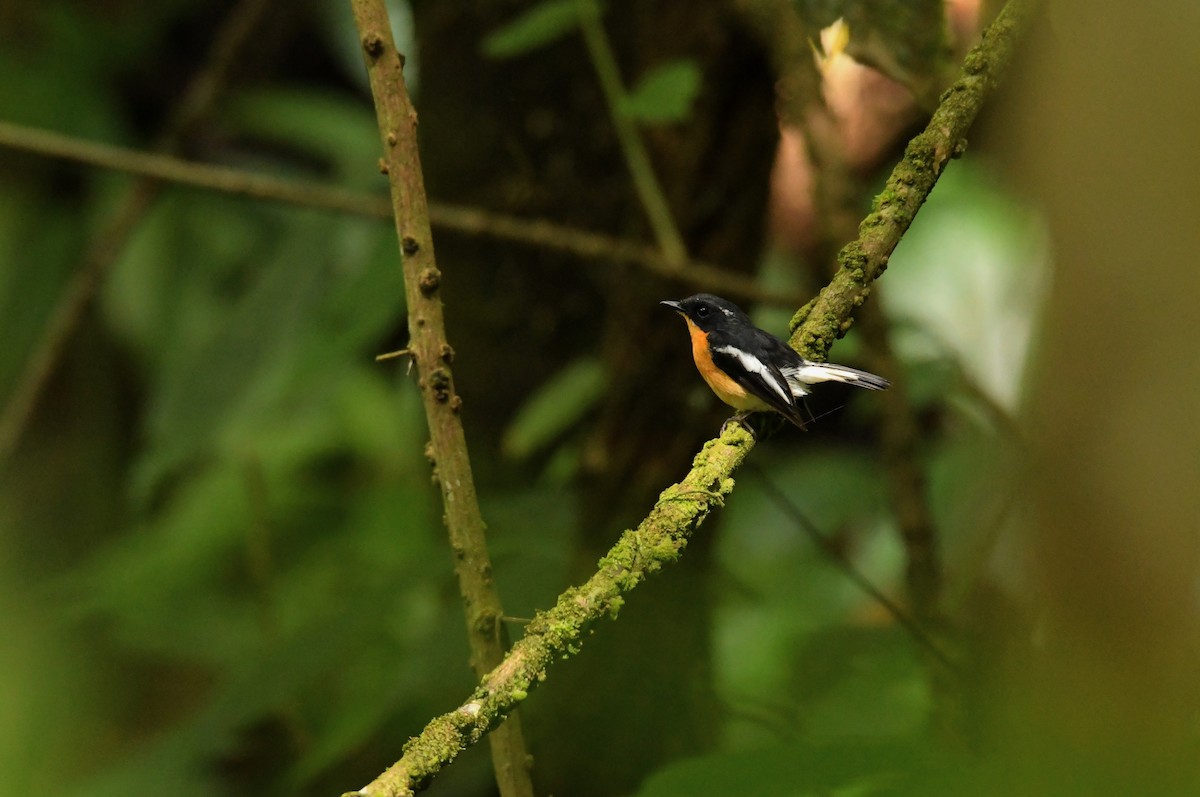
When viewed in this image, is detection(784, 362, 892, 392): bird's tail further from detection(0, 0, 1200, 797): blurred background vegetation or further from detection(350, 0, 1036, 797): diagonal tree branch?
detection(0, 0, 1200, 797): blurred background vegetation

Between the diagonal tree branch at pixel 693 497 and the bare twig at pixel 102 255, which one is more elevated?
the bare twig at pixel 102 255

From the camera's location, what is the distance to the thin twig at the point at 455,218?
213 cm

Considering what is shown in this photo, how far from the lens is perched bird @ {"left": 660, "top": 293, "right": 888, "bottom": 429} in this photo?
110 cm

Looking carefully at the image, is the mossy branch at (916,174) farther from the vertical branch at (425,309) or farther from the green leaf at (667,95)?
the green leaf at (667,95)

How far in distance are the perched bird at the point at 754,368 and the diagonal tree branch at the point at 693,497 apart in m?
0.02

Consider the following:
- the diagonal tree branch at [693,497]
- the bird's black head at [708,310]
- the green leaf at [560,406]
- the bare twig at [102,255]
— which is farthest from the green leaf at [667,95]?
the bare twig at [102,255]

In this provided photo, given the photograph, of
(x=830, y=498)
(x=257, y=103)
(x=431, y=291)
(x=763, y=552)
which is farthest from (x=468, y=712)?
(x=257, y=103)

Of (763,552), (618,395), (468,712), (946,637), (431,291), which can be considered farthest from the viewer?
(763,552)

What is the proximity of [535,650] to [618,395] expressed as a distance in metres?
1.48

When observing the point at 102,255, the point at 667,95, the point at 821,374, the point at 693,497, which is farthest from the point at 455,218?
the point at 102,255

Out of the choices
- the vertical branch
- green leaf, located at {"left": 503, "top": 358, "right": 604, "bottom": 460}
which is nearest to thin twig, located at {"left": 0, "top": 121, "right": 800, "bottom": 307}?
green leaf, located at {"left": 503, "top": 358, "right": 604, "bottom": 460}

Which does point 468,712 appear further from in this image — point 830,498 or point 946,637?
point 830,498

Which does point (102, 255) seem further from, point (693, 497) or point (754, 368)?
point (693, 497)

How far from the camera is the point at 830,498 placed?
10.4 feet
